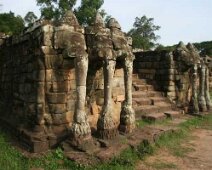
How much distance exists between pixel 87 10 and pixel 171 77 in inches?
825

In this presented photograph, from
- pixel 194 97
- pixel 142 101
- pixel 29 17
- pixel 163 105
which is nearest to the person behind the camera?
pixel 142 101

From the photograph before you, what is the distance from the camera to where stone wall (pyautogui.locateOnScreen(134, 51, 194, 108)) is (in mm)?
11320

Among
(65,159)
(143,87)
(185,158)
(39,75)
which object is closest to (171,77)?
(143,87)

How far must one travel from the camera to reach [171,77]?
11.3 metres

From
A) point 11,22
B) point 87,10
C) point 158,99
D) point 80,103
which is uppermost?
point 87,10

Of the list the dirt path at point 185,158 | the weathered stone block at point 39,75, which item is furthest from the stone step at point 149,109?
the weathered stone block at point 39,75

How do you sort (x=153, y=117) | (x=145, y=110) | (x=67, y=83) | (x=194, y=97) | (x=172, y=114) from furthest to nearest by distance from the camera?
1. (x=194, y=97)
2. (x=172, y=114)
3. (x=145, y=110)
4. (x=153, y=117)
5. (x=67, y=83)

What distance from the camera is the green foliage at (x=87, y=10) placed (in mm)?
30766

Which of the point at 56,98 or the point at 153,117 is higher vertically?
the point at 56,98

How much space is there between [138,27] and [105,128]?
117 feet

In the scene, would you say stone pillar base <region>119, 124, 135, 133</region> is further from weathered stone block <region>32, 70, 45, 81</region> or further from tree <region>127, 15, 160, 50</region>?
tree <region>127, 15, 160, 50</region>

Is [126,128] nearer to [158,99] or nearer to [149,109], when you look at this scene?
[149,109]

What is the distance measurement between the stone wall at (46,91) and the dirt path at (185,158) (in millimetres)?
1352

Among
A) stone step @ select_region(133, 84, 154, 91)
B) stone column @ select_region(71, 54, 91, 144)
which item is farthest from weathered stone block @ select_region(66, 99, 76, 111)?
stone step @ select_region(133, 84, 154, 91)
